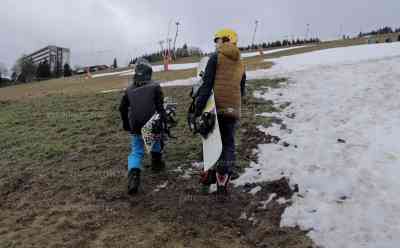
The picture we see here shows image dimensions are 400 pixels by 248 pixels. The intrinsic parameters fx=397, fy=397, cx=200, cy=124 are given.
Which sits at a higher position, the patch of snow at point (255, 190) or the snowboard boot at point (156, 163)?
the snowboard boot at point (156, 163)

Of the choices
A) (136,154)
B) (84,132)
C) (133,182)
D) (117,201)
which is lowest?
(117,201)

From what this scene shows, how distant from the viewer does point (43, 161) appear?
8.02 meters

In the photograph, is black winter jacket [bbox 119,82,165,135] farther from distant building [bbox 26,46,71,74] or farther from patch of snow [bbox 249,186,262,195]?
distant building [bbox 26,46,71,74]

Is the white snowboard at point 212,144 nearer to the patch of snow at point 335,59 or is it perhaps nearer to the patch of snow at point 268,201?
the patch of snow at point 268,201

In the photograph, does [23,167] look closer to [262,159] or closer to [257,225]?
[262,159]

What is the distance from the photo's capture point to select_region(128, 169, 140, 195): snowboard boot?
5938 mm

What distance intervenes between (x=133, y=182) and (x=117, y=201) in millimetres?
362

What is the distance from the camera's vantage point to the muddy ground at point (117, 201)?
185 inches

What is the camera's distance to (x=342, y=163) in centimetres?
623

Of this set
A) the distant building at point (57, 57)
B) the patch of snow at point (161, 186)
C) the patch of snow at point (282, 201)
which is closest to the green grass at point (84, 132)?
the patch of snow at point (161, 186)

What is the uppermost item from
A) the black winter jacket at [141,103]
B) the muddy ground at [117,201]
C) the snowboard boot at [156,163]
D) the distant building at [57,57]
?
the distant building at [57,57]

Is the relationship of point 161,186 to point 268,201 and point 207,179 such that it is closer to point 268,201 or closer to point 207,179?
point 207,179

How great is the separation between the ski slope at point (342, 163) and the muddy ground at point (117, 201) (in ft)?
1.02

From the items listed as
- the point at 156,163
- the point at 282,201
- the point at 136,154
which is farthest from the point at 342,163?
the point at 136,154
